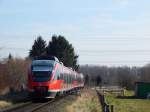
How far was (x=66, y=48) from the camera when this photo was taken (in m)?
120

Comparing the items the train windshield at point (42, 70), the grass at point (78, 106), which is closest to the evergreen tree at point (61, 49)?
the grass at point (78, 106)

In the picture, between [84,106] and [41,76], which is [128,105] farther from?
[41,76]

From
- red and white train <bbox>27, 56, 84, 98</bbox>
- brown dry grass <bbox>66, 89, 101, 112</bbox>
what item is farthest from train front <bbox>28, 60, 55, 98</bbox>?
brown dry grass <bbox>66, 89, 101, 112</bbox>

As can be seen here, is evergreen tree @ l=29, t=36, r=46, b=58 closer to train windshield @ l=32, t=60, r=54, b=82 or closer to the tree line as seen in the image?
the tree line

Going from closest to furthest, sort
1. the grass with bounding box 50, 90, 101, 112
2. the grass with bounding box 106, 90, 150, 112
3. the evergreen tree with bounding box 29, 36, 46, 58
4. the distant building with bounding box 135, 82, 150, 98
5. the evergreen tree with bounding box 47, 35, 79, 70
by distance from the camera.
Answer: the grass with bounding box 50, 90, 101, 112 < the grass with bounding box 106, 90, 150, 112 < the distant building with bounding box 135, 82, 150, 98 < the evergreen tree with bounding box 47, 35, 79, 70 < the evergreen tree with bounding box 29, 36, 46, 58

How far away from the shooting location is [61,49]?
388ft

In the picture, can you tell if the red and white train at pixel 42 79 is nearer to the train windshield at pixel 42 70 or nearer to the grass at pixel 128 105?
the train windshield at pixel 42 70

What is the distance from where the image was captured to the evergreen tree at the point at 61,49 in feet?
381

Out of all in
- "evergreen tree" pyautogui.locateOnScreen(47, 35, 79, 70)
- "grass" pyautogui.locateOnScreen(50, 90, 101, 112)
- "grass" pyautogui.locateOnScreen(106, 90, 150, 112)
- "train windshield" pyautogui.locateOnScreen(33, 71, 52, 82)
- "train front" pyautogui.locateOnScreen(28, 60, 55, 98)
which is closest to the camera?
"grass" pyautogui.locateOnScreen(50, 90, 101, 112)

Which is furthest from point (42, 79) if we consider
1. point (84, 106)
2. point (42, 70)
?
point (84, 106)

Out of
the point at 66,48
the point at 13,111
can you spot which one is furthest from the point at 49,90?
the point at 66,48

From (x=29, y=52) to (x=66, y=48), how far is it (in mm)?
9667

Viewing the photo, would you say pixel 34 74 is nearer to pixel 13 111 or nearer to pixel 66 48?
pixel 13 111

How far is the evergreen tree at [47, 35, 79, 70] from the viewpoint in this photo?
11600 cm
